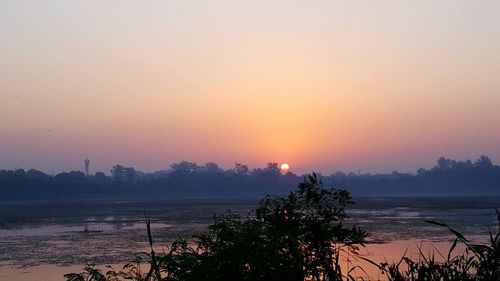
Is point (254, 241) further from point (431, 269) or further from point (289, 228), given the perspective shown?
point (431, 269)

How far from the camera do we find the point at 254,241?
8758 millimetres

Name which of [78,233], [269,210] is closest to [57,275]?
[269,210]

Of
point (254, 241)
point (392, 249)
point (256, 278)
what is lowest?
point (392, 249)

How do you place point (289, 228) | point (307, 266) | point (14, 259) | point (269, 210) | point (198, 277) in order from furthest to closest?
point (14, 259) → point (269, 210) → point (289, 228) → point (307, 266) → point (198, 277)

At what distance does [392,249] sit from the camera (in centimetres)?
3142

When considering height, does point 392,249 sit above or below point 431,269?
below

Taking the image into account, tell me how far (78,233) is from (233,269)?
4070cm

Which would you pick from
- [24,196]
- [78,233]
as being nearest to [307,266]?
[78,233]

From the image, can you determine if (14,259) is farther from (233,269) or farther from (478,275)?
(478,275)

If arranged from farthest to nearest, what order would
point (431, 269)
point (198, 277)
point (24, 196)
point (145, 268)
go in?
point (24, 196) → point (145, 268) → point (198, 277) → point (431, 269)

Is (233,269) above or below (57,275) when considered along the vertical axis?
above

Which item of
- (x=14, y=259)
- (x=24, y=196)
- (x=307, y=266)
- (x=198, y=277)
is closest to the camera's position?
(x=198, y=277)

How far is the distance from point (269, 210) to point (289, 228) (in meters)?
0.78

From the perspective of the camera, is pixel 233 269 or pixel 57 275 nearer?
pixel 233 269
